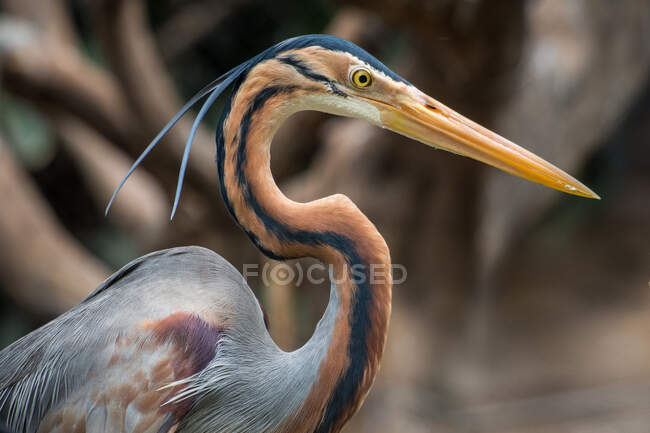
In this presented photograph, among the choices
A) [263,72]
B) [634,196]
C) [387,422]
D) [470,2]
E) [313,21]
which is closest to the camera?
[263,72]

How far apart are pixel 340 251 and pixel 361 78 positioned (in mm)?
305

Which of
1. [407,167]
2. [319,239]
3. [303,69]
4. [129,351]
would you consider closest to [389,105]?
[303,69]

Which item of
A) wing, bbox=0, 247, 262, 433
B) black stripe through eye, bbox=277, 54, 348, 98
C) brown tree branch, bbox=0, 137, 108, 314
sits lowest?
wing, bbox=0, 247, 262, 433

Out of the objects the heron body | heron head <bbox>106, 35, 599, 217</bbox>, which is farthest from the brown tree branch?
heron head <bbox>106, 35, 599, 217</bbox>

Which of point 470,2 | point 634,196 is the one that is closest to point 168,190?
point 470,2

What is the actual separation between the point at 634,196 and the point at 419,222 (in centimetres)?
292

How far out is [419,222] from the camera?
396 centimetres

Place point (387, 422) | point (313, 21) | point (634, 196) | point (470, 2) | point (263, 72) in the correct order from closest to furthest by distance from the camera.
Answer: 1. point (263, 72)
2. point (470, 2)
3. point (387, 422)
4. point (313, 21)
5. point (634, 196)

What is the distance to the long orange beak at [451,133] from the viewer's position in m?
1.38

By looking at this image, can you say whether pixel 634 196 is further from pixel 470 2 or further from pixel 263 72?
pixel 263 72

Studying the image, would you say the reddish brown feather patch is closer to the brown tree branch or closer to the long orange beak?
the long orange beak

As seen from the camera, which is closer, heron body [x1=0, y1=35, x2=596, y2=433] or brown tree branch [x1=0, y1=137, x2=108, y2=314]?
heron body [x1=0, y1=35, x2=596, y2=433]

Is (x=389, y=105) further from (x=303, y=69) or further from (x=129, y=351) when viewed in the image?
(x=129, y=351)

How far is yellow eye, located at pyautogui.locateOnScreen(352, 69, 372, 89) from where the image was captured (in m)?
1.35
